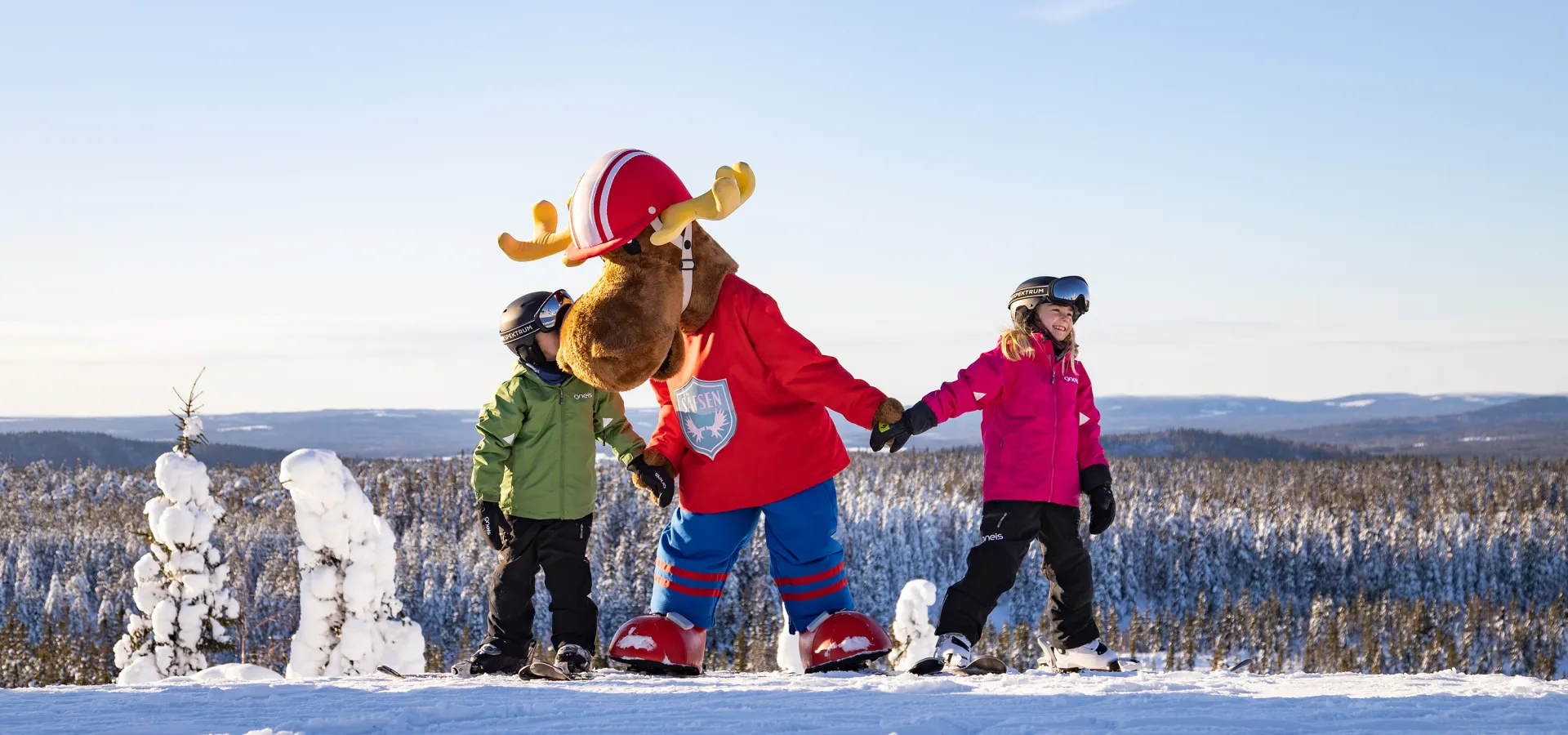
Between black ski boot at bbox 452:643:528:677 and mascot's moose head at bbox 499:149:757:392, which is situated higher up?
mascot's moose head at bbox 499:149:757:392

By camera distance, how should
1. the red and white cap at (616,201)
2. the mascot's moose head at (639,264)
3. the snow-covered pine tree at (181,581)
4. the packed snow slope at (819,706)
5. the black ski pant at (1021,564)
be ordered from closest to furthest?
the packed snow slope at (819,706) → the mascot's moose head at (639,264) → the red and white cap at (616,201) → the black ski pant at (1021,564) → the snow-covered pine tree at (181,581)

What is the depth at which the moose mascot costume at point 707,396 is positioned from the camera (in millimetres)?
5719

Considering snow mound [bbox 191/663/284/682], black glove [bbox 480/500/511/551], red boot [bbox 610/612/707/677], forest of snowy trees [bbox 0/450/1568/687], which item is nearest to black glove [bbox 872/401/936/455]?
red boot [bbox 610/612/707/677]

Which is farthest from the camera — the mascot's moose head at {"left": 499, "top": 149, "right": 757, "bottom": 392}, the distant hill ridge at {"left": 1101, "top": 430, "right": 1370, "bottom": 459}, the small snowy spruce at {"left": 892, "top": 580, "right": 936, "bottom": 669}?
the distant hill ridge at {"left": 1101, "top": 430, "right": 1370, "bottom": 459}

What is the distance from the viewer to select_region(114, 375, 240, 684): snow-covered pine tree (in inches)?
680

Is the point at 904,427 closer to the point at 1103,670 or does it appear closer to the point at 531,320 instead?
the point at 1103,670

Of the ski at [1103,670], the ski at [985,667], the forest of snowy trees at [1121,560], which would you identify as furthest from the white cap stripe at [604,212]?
the forest of snowy trees at [1121,560]

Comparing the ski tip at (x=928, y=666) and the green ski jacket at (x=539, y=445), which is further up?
the green ski jacket at (x=539, y=445)

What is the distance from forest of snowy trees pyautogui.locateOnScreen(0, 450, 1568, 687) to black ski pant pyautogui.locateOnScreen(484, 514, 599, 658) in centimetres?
5106

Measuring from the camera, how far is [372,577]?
15.7 meters

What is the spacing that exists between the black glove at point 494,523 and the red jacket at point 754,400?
111 cm

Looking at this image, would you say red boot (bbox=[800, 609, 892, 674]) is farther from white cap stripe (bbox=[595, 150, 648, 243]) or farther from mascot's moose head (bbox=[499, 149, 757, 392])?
white cap stripe (bbox=[595, 150, 648, 243])

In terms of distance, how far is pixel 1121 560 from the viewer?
312ft

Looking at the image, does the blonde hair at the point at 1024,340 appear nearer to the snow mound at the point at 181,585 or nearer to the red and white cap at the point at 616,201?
the red and white cap at the point at 616,201
